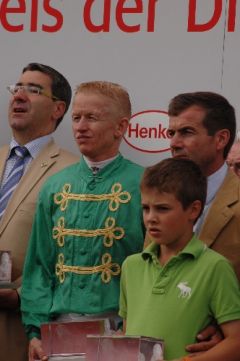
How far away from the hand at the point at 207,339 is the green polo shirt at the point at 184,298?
26mm

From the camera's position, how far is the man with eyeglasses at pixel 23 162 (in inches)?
239

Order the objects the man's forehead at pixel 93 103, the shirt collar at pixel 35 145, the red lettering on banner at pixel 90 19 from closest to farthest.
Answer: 1. the man's forehead at pixel 93 103
2. the red lettering on banner at pixel 90 19
3. the shirt collar at pixel 35 145

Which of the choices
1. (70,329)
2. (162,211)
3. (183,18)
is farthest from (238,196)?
(183,18)

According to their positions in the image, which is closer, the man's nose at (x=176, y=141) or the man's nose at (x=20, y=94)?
the man's nose at (x=176, y=141)

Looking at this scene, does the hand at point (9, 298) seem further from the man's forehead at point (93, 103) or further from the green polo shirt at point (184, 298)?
the green polo shirt at point (184, 298)

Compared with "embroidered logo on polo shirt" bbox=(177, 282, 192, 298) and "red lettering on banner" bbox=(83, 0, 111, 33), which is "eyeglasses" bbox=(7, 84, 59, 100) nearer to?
"red lettering on banner" bbox=(83, 0, 111, 33)

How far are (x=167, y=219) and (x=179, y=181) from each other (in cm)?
16

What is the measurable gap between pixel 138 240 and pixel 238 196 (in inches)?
22.9

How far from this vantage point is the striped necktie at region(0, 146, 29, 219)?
20.5 feet

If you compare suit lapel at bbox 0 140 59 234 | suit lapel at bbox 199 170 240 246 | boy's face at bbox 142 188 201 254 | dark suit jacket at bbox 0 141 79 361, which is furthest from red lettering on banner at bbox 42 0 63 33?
boy's face at bbox 142 188 201 254

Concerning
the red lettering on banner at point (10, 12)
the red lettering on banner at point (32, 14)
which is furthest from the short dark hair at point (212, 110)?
the red lettering on banner at point (10, 12)

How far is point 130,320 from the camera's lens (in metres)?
5.00

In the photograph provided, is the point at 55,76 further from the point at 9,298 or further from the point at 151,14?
the point at 9,298

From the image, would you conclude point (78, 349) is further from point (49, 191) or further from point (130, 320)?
point (49, 191)
